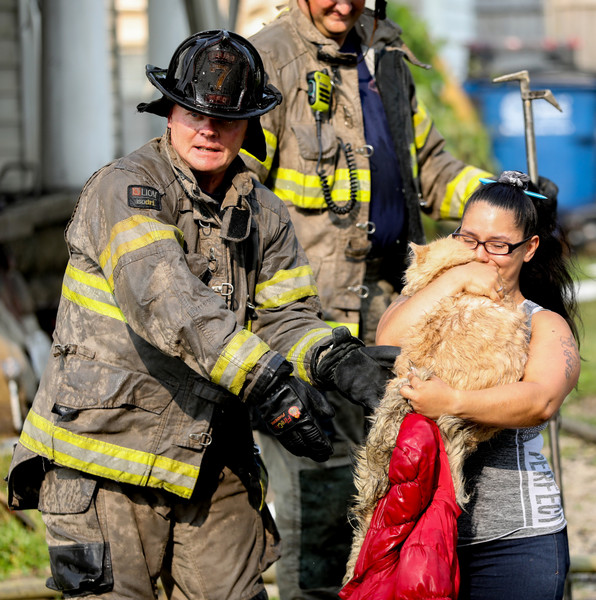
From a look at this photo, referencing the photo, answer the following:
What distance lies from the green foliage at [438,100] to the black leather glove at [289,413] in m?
11.6

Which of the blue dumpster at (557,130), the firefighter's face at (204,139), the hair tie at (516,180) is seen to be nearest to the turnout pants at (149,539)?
the firefighter's face at (204,139)

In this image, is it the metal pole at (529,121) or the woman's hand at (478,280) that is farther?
the metal pole at (529,121)

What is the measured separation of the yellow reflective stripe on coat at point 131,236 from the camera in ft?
9.55

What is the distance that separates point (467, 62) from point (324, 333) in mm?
18376

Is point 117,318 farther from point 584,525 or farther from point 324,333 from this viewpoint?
point 584,525

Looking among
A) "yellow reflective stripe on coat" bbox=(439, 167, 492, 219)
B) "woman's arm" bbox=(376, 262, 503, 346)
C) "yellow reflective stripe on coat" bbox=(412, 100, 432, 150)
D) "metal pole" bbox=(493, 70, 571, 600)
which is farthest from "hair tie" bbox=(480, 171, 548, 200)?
"yellow reflective stripe on coat" bbox=(412, 100, 432, 150)

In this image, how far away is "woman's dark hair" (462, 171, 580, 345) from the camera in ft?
10.3

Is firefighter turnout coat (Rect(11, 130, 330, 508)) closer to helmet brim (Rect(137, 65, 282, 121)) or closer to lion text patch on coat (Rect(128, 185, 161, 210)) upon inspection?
lion text patch on coat (Rect(128, 185, 161, 210))

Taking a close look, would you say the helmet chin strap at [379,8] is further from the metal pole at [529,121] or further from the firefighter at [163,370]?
the firefighter at [163,370]

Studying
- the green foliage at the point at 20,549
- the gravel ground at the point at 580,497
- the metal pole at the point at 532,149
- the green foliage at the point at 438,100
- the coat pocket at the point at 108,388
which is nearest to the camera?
the coat pocket at the point at 108,388

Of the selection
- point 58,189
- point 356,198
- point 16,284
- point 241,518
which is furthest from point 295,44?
point 58,189

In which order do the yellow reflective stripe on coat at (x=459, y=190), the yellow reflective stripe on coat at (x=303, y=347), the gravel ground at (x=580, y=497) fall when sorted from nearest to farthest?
the yellow reflective stripe on coat at (x=303, y=347)
the yellow reflective stripe on coat at (x=459, y=190)
the gravel ground at (x=580, y=497)

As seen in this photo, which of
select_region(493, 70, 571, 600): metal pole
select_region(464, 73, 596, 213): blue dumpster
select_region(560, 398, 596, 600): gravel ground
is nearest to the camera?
select_region(493, 70, 571, 600): metal pole

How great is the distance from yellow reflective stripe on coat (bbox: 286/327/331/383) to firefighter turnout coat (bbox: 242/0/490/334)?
0.96m
